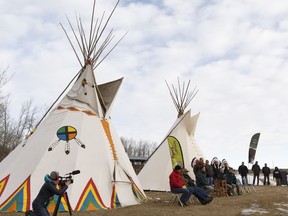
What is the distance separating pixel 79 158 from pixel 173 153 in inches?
264

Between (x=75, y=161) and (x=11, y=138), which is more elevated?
(x=11, y=138)

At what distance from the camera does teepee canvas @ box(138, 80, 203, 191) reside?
14977mm

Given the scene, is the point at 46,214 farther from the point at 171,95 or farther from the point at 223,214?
the point at 171,95

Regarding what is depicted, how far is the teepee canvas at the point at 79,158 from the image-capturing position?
827 cm

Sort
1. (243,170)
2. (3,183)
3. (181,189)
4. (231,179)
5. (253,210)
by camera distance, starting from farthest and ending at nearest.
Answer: (243,170) → (231,179) → (3,183) → (181,189) → (253,210)

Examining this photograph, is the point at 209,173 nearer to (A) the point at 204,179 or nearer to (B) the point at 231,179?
(B) the point at 231,179

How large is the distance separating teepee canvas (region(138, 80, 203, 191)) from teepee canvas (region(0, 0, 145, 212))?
478 cm

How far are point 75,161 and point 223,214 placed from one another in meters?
3.95

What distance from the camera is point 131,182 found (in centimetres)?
967

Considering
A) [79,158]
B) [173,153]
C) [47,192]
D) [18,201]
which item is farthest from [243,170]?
[47,192]

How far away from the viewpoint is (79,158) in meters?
8.92

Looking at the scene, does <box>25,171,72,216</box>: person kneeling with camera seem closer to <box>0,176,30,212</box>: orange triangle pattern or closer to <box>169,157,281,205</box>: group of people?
<box>0,176,30,212</box>: orange triangle pattern

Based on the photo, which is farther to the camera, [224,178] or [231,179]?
[231,179]

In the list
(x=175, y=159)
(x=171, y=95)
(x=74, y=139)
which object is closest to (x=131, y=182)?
(x=74, y=139)
